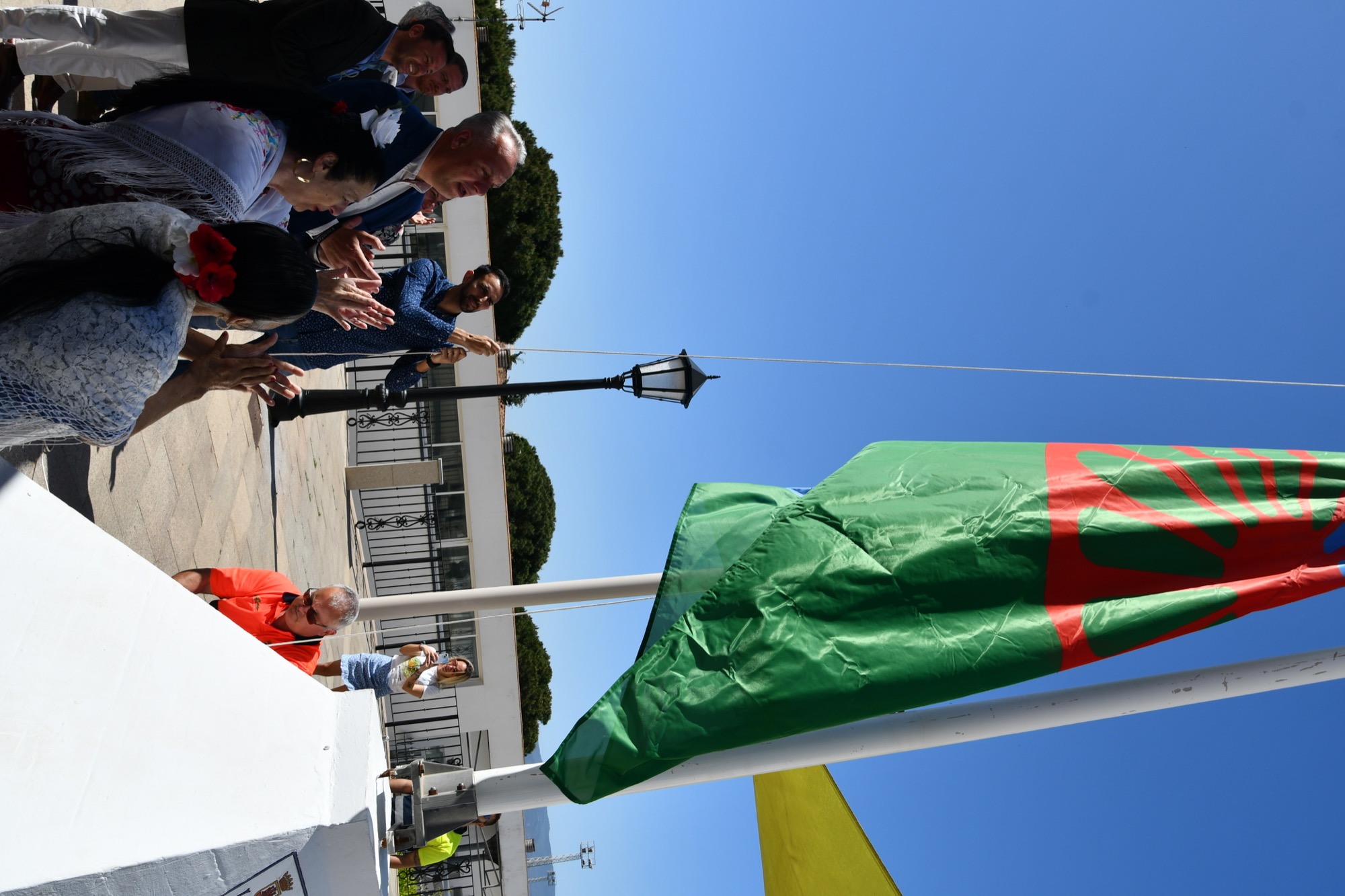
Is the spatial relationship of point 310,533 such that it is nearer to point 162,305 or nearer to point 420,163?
point 420,163

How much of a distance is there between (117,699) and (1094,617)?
320cm

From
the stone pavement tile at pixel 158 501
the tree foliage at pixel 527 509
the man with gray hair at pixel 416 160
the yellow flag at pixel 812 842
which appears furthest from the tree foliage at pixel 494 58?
the yellow flag at pixel 812 842

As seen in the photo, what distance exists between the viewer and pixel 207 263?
2189mm

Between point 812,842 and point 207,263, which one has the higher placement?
point 207,263

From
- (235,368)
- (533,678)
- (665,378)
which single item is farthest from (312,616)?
(533,678)

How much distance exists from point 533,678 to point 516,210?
12569 mm

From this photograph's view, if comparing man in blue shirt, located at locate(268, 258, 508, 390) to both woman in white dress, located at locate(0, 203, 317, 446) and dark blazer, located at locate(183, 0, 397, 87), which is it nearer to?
dark blazer, located at locate(183, 0, 397, 87)

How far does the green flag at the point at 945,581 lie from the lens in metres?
3.05

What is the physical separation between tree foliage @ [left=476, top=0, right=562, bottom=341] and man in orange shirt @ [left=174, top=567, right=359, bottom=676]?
16.2m

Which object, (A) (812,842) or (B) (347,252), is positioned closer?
(B) (347,252)

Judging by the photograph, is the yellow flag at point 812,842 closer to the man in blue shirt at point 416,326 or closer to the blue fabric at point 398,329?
the man in blue shirt at point 416,326

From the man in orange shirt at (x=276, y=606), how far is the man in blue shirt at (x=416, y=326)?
1.39 meters

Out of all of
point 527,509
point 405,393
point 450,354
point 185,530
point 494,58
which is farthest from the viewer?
point 527,509

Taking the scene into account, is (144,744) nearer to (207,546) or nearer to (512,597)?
(512,597)
